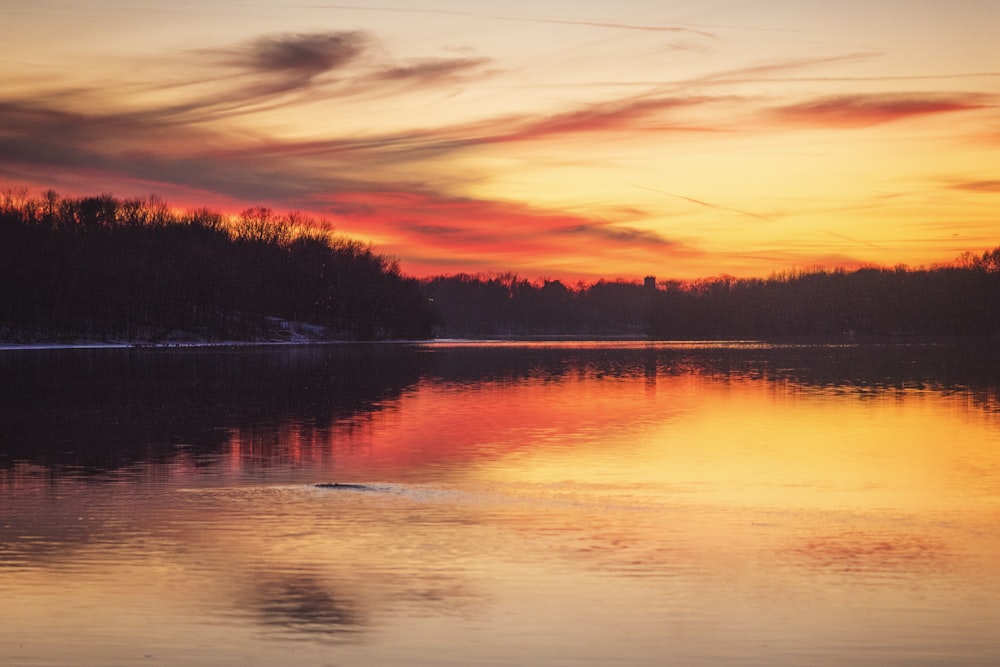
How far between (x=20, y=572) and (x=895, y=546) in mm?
12079

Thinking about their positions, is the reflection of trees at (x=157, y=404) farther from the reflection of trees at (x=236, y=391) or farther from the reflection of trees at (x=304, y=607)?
the reflection of trees at (x=304, y=607)

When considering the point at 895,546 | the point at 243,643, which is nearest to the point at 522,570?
the point at 243,643

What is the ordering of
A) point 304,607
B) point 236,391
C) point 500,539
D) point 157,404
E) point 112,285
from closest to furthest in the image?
→ point 304,607
point 500,539
point 157,404
point 236,391
point 112,285

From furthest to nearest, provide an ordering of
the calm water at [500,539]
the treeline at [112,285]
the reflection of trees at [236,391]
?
the treeline at [112,285], the reflection of trees at [236,391], the calm water at [500,539]

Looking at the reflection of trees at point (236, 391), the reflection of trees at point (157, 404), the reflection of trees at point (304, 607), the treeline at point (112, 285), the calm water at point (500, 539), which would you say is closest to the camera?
the calm water at point (500, 539)

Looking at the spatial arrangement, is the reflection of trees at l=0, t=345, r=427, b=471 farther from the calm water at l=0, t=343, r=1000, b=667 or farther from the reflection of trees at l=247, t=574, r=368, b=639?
the reflection of trees at l=247, t=574, r=368, b=639

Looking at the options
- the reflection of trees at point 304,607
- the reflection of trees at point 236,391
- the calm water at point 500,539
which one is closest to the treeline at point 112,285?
the reflection of trees at point 236,391

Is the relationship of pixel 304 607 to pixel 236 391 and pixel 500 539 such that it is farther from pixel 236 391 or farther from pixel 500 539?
pixel 236 391

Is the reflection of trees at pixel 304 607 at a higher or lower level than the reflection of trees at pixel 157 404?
lower

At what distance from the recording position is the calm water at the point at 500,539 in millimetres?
11688

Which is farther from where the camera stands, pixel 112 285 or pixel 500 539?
pixel 112 285

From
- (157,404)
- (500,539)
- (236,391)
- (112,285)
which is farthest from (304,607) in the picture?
(112,285)

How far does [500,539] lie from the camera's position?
1698cm

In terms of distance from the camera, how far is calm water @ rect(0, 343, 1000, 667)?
11.7 meters
